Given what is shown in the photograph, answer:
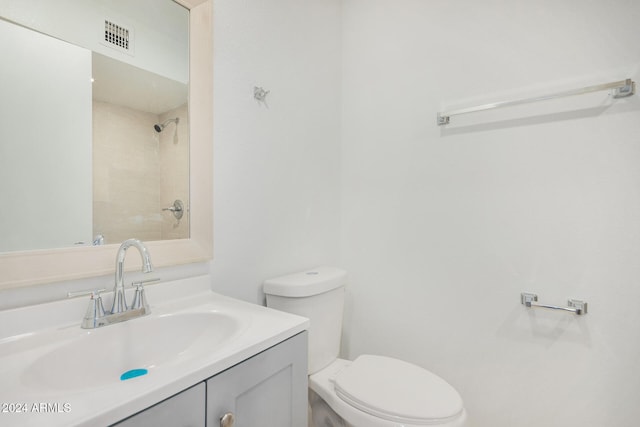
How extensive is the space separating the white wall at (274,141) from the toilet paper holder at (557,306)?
89 cm

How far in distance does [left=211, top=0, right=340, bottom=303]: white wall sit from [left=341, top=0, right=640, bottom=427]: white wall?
16 centimetres

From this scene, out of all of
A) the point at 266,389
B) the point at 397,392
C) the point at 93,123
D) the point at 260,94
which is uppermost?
the point at 260,94

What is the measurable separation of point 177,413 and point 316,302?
0.76 metres

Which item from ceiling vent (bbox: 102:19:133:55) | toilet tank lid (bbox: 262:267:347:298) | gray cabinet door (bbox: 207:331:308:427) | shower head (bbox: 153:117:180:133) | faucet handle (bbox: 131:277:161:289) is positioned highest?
ceiling vent (bbox: 102:19:133:55)

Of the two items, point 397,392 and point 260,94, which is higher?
point 260,94

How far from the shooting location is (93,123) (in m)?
0.85

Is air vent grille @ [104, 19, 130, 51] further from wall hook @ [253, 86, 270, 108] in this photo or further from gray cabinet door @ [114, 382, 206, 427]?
gray cabinet door @ [114, 382, 206, 427]

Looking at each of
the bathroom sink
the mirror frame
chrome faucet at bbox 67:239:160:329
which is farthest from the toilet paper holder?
chrome faucet at bbox 67:239:160:329

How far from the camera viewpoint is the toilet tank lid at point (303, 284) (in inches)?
47.2

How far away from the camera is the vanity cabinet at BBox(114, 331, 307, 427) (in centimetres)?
→ 54

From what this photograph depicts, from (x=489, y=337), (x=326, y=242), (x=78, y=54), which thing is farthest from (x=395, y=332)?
(x=78, y=54)

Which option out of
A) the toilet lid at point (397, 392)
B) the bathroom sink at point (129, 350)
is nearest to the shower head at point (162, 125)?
the bathroom sink at point (129, 350)

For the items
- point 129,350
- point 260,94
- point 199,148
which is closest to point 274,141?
point 260,94

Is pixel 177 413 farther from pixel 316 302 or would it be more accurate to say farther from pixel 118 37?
pixel 118 37
